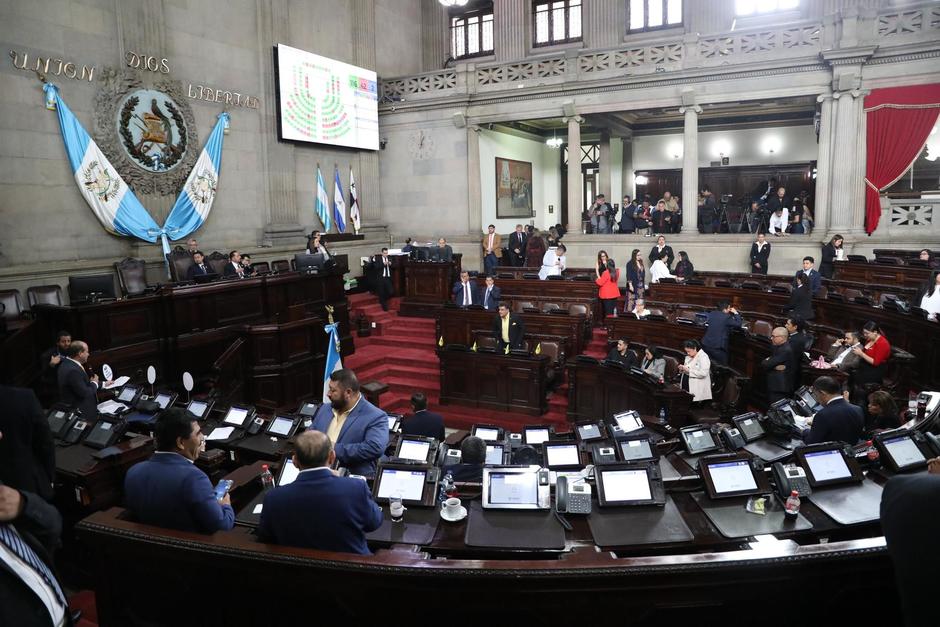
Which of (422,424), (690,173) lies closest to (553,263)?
(690,173)

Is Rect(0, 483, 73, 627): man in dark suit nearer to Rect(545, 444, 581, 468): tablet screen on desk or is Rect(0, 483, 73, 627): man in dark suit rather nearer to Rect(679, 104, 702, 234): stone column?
Rect(545, 444, 581, 468): tablet screen on desk

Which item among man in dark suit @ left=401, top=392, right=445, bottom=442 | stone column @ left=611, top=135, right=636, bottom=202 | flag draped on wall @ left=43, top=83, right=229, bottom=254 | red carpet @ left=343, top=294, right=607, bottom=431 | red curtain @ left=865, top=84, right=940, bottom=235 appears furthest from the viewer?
stone column @ left=611, top=135, right=636, bottom=202

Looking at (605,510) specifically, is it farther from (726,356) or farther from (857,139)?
(857,139)

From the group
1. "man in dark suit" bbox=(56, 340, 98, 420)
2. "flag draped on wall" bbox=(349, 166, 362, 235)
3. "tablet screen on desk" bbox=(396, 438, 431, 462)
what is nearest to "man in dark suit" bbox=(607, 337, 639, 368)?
"tablet screen on desk" bbox=(396, 438, 431, 462)

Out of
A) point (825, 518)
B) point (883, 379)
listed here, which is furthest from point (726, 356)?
point (825, 518)

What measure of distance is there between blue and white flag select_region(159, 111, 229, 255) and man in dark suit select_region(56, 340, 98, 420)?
6619mm

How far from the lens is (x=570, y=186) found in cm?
1722

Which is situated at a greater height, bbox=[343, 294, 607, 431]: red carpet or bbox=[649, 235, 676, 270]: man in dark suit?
bbox=[649, 235, 676, 270]: man in dark suit

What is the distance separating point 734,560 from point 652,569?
0.28 meters

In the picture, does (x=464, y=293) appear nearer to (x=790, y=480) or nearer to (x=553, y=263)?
(x=553, y=263)

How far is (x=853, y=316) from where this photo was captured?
401 inches

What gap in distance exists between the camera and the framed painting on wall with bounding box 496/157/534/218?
19734 millimetres

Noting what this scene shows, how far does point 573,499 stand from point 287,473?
6.76 ft

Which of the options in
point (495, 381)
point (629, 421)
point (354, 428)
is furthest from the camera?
point (495, 381)
